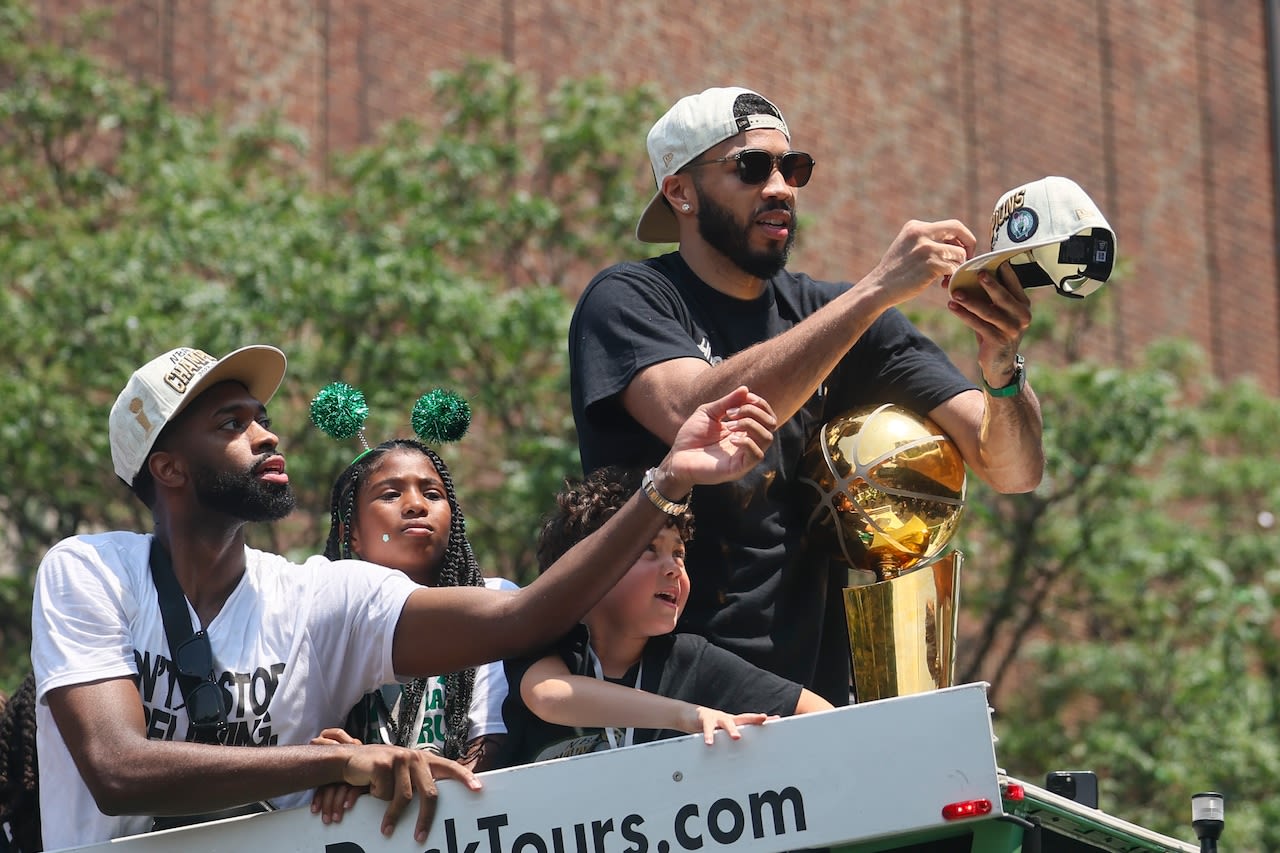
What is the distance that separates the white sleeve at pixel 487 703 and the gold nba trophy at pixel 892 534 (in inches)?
35.1

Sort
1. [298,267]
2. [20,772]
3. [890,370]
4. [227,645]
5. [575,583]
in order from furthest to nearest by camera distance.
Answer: [298,267], [20,772], [890,370], [227,645], [575,583]

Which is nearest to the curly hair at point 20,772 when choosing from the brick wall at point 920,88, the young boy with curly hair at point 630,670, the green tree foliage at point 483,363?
the young boy with curly hair at point 630,670

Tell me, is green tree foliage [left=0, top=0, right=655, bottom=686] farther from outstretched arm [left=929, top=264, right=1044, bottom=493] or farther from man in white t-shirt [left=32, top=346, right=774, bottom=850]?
outstretched arm [left=929, top=264, right=1044, bottom=493]

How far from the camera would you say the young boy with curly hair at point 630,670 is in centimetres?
393

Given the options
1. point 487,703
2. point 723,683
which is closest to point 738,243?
point 723,683

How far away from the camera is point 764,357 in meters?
4.02

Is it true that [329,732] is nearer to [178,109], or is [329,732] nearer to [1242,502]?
[178,109]

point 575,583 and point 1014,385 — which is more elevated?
point 1014,385

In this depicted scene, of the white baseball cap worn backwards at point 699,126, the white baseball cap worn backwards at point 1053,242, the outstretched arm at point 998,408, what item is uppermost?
the white baseball cap worn backwards at point 699,126

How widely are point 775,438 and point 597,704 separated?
822 mm

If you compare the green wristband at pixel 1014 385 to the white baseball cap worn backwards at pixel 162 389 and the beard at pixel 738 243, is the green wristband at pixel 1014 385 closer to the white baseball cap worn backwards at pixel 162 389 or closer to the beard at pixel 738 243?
the beard at pixel 738 243

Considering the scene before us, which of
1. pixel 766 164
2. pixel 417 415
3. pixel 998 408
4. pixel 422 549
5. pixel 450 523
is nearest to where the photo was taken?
pixel 998 408

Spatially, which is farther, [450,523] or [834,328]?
[450,523]

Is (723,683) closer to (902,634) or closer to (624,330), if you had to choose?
(902,634)
